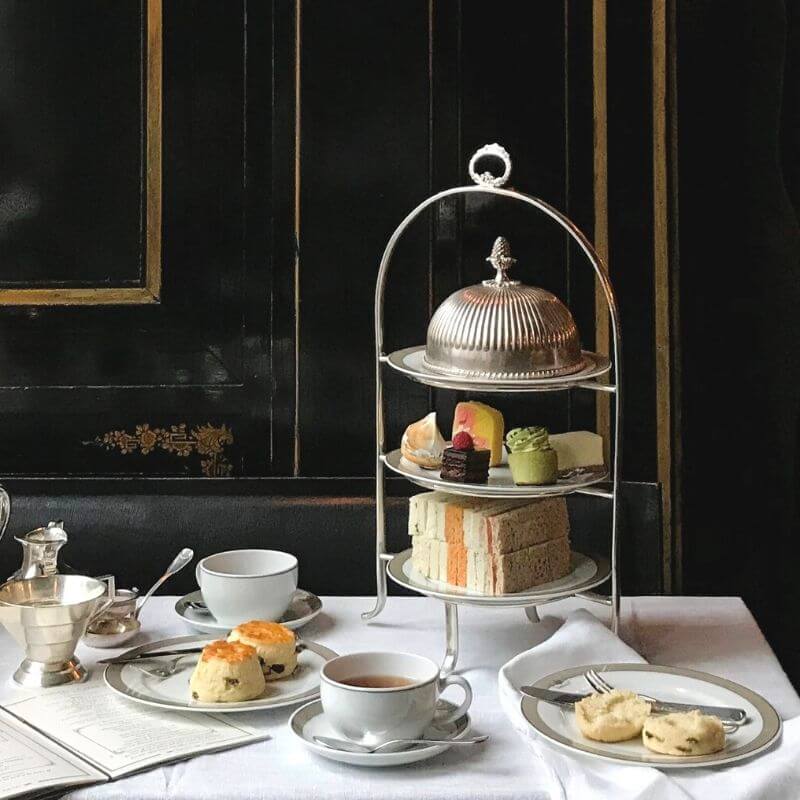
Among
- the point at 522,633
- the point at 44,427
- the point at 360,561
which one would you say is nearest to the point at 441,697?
the point at 522,633

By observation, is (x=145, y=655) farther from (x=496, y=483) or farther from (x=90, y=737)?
(x=496, y=483)

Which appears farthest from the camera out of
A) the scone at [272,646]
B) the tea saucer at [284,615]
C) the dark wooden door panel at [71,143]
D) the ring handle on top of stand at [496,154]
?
the dark wooden door panel at [71,143]

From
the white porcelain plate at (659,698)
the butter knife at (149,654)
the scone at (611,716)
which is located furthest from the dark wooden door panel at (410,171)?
the scone at (611,716)

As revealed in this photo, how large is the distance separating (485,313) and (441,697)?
454 mm

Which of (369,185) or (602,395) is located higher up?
(369,185)

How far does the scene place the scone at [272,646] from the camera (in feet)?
4.47

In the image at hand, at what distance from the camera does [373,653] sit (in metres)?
1.27

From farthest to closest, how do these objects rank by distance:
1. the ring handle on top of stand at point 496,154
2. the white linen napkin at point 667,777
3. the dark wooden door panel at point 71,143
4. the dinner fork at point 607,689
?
Result: the dark wooden door panel at point 71,143
the ring handle on top of stand at point 496,154
the dinner fork at point 607,689
the white linen napkin at point 667,777

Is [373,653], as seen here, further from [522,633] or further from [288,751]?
[522,633]

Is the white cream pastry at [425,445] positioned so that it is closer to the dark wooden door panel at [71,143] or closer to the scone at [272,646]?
the scone at [272,646]

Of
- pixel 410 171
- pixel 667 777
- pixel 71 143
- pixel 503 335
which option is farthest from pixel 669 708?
pixel 71 143

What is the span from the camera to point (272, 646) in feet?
4.48

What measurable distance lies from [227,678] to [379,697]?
8.2 inches

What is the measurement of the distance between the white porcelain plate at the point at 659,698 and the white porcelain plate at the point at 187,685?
0.81 feet
